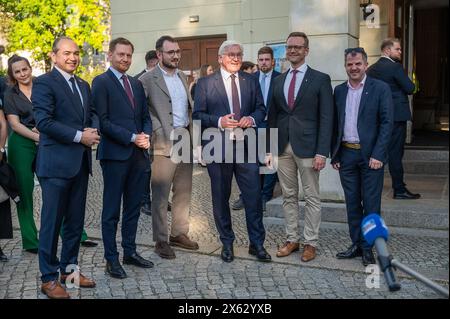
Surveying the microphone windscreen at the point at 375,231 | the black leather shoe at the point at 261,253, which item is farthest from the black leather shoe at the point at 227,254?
the microphone windscreen at the point at 375,231

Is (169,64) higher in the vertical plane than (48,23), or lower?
lower

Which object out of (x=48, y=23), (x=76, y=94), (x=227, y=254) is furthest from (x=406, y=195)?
(x=48, y=23)

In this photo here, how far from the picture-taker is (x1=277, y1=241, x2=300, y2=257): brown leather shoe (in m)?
5.44

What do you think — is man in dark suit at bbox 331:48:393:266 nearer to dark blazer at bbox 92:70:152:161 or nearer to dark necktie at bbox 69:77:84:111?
dark blazer at bbox 92:70:152:161

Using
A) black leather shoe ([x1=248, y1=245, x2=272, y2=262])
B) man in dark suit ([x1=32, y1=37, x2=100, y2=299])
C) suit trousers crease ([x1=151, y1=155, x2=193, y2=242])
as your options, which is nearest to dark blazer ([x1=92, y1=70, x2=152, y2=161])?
man in dark suit ([x1=32, y1=37, x2=100, y2=299])

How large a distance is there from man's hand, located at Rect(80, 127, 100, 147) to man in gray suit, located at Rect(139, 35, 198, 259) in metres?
1.09

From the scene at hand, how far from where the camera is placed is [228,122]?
5.12 m

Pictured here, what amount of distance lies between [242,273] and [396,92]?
362 centimetres

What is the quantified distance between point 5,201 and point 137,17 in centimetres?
958

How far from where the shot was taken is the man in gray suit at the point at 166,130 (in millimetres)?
5453

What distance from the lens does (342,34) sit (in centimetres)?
673

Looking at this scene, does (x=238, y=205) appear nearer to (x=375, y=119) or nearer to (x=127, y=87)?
(x=375, y=119)
